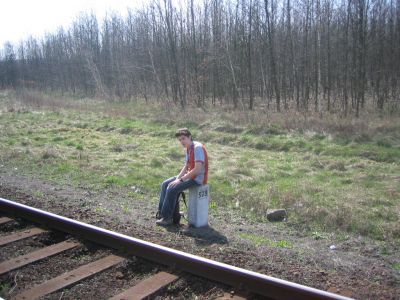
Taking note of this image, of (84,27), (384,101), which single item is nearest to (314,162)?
(384,101)

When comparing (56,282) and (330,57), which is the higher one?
(330,57)

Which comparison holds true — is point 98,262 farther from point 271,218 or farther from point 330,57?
point 330,57

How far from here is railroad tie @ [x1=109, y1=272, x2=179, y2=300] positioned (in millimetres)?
3917

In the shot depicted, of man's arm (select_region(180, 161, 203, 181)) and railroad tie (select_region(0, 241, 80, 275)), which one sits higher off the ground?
man's arm (select_region(180, 161, 203, 181))

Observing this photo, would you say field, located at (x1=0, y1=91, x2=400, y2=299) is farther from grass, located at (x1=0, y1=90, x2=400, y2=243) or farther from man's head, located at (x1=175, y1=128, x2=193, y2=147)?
man's head, located at (x1=175, y1=128, x2=193, y2=147)

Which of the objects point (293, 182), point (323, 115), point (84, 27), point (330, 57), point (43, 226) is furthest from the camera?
point (84, 27)

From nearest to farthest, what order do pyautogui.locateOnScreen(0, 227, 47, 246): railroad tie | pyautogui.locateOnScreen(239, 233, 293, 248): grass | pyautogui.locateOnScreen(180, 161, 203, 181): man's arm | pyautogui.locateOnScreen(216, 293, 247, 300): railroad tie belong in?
pyautogui.locateOnScreen(216, 293, 247, 300): railroad tie → pyautogui.locateOnScreen(0, 227, 47, 246): railroad tie → pyautogui.locateOnScreen(239, 233, 293, 248): grass → pyautogui.locateOnScreen(180, 161, 203, 181): man's arm

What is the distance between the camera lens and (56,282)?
167 inches

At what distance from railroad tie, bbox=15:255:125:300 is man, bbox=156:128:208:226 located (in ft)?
6.05

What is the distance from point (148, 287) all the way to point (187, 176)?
8.62 ft

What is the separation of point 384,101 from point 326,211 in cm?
1932

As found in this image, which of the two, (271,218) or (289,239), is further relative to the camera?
(271,218)

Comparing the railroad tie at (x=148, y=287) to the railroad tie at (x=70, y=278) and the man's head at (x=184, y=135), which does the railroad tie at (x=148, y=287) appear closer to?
the railroad tie at (x=70, y=278)

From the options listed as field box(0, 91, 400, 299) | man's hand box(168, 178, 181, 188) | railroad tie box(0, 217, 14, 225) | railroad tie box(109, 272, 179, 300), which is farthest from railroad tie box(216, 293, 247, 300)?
railroad tie box(0, 217, 14, 225)
